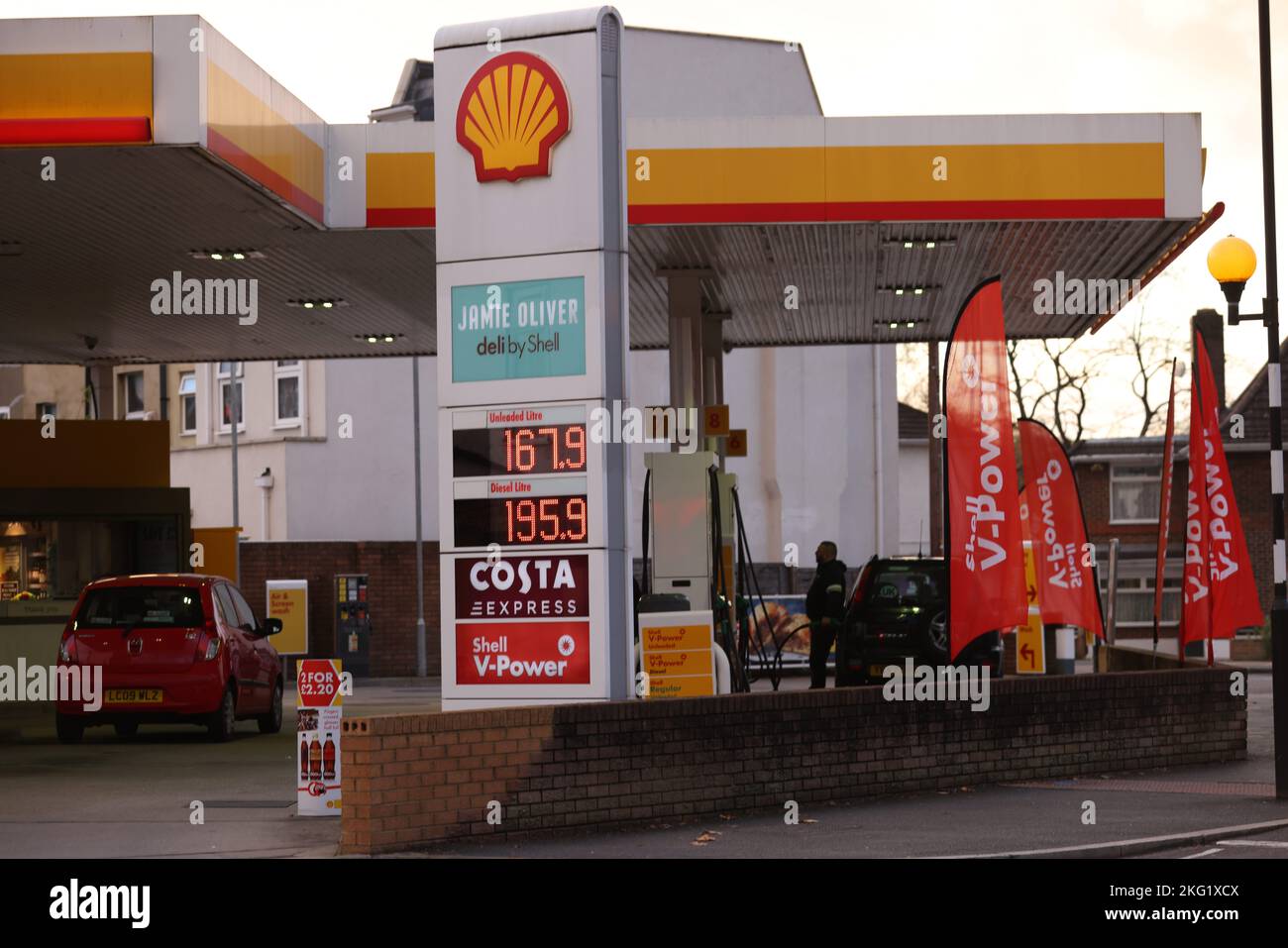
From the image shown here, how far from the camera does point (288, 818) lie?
44.0ft

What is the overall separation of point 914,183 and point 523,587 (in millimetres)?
7945

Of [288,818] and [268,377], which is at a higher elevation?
[268,377]

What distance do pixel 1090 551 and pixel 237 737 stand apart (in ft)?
30.3

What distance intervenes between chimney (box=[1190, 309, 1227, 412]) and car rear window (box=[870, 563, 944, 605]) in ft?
133

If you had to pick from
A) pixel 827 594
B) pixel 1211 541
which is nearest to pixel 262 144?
pixel 827 594

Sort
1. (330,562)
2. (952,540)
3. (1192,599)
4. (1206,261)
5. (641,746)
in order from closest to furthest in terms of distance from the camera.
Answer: (641,746) → (952,540) → (1206,261) → (1192,599) → (330,562)

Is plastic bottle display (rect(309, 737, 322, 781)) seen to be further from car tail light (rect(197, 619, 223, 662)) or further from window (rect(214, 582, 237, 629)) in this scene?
window (rect(214, 582, 237, 629))

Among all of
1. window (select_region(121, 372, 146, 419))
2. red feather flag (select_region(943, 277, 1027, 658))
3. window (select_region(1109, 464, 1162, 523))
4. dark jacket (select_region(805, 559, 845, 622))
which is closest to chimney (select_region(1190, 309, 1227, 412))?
window (select_region(1109, 464, 1162, 523))

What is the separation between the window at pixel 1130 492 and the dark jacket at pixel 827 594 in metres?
37.4

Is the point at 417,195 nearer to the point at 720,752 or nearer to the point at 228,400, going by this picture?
the point at 720,752

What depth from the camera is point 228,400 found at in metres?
45.8
